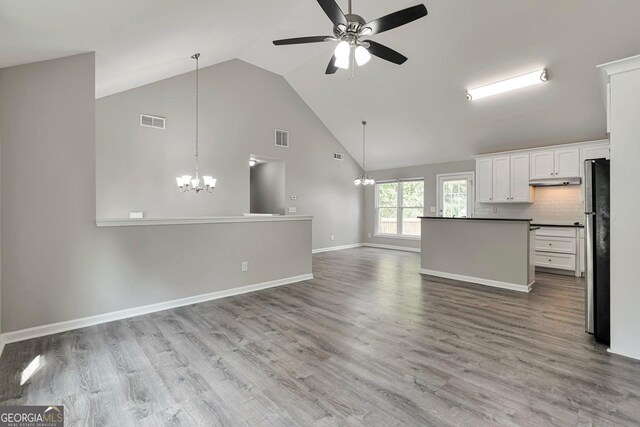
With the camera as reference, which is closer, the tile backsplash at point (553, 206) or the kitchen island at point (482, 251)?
the kitchen island at point (482, 251)

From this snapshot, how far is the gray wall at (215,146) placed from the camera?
5.00 m

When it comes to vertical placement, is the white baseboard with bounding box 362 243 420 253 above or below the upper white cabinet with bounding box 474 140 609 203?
below

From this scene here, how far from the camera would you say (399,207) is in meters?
9.02

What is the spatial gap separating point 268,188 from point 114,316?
17.2 ft

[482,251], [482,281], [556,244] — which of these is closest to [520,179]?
[556,244]

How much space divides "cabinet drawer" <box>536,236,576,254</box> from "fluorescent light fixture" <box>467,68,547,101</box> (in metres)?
2.90

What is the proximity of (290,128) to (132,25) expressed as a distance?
508 cm

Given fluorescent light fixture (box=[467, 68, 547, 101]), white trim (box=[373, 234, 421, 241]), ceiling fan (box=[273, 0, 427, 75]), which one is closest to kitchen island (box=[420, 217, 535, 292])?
fluorescent light fixture (box=[467, 68, 547, 101])

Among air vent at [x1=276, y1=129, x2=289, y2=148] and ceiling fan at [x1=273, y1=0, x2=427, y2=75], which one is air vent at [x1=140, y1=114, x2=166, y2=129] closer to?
air vent at [x1=276, y1=129, x2=289, y2=148]

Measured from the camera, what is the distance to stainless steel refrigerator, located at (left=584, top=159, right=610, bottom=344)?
2.69m

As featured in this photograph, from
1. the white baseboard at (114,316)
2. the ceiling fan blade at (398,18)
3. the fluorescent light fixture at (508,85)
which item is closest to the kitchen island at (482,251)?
the fluorescent light fixture at (508,85)

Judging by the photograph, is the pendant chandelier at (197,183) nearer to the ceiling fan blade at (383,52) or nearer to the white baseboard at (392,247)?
the ceiling fan blade at (383,52)
